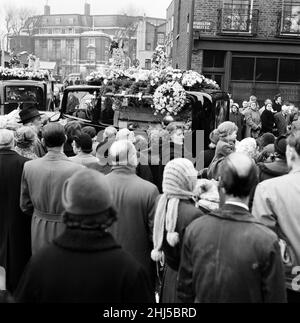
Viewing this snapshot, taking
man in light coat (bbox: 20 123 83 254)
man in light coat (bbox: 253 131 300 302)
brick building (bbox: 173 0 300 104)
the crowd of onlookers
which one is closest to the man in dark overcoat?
the crowd of onlookers

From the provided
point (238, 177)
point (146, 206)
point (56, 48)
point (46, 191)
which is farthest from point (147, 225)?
point (56, 48)

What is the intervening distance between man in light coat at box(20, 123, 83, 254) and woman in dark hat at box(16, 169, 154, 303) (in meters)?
2.24

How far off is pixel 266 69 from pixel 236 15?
2.42 meters

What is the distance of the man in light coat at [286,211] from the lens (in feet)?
12.6

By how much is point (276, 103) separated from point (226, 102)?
22.7 feet

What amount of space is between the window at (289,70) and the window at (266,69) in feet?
0.86

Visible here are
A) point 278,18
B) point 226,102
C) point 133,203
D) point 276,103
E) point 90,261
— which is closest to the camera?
point 90,261

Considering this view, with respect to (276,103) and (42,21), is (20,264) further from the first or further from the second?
(42,21)

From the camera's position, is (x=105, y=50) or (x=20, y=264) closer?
(x=20, y=264)

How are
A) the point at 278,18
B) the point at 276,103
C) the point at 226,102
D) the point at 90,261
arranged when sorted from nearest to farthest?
the point at 90,261 → the point at 226,102 → the point at 276,103 → the point at 278,18

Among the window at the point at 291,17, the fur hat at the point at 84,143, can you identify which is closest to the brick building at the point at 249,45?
the window at the point at 291,17

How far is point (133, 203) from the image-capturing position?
4.54m

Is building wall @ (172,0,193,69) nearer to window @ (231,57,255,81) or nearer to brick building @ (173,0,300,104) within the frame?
brick building @ (173,0,300,104)
